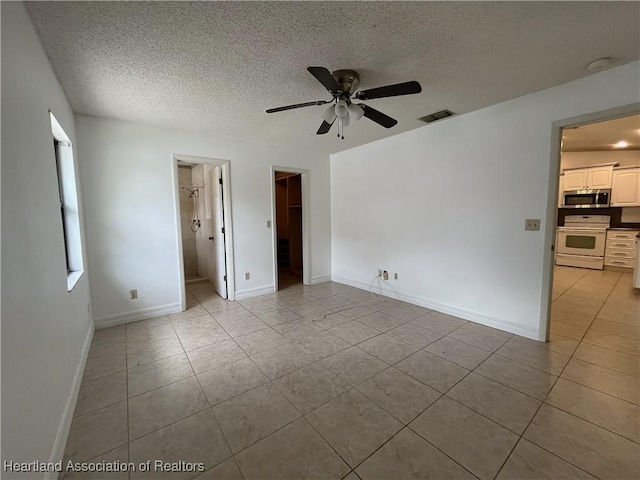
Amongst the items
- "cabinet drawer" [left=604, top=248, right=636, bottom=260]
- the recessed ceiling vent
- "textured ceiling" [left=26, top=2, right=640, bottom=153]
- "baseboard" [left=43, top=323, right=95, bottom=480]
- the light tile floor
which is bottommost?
the light tile floor

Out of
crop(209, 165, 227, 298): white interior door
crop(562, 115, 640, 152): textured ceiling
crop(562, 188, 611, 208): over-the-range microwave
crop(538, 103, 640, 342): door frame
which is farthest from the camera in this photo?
crop(562, 188, 611, 208): over-the-range microwave

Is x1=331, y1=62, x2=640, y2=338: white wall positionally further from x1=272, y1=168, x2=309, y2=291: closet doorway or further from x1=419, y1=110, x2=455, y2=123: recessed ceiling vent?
x1=272, y1=168, x2=309, y2=291: closet doorway

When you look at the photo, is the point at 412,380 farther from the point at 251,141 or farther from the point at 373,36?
the point at 251,141

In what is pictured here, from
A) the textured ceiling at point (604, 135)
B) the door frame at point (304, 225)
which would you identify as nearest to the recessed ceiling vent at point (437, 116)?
the textured ceiling at point (604, 135)

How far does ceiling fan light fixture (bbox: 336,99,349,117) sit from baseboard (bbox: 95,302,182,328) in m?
3.05

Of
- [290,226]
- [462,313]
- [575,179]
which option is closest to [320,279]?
[290,226]

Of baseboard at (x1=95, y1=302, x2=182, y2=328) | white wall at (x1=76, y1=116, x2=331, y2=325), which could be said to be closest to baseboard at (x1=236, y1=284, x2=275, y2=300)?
white wall at (x1=76, y1=116, x2=331, y2=325)

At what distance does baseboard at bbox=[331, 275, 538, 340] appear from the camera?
106 inches

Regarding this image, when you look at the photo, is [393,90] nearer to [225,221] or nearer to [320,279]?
[225,221]

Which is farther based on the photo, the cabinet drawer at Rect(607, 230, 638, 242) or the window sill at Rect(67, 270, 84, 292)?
the cabinet drawer at Rect(607, 230, 638, 242)

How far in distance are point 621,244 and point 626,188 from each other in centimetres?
110

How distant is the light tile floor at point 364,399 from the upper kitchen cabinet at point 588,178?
3884mm

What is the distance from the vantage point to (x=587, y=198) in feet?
18.5

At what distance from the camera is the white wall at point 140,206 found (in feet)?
9.63
